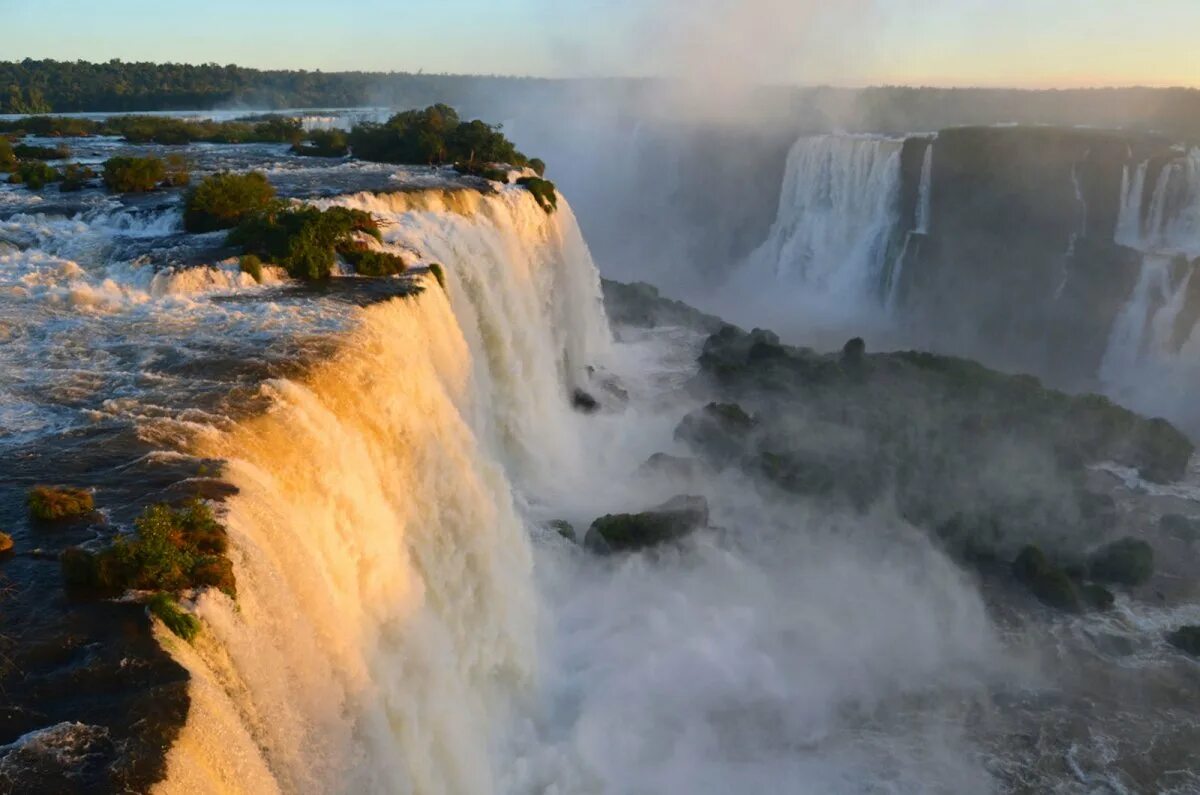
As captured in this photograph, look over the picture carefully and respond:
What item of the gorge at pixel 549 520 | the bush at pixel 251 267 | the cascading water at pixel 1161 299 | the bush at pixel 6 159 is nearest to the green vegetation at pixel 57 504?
the gorge at pixel 549 520

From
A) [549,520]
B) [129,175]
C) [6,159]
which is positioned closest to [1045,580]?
[549,520]

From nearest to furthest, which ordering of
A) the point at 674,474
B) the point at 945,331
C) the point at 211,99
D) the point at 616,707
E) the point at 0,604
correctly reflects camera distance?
the point at 0,604
the point at 616,707
the point at 674,474
the point at 945,331
the point at 211,99

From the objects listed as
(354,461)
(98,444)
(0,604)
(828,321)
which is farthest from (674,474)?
(828,321)

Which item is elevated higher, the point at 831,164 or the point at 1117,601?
the point at 831,164

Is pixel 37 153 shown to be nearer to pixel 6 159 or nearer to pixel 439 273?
pixel 6 159

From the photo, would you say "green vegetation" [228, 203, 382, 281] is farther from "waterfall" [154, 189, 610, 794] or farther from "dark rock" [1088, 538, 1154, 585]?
"dark rock" [1088, 538, 1154, 585]

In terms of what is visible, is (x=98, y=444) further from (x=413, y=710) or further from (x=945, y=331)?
(x=945, y=331)

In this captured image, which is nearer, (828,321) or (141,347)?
(141,347)
